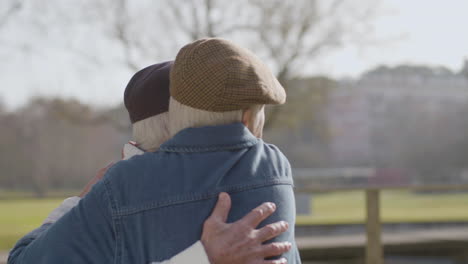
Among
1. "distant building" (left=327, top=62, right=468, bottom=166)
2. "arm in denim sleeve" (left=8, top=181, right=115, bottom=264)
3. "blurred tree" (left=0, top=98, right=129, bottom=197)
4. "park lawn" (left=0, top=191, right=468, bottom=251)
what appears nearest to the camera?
"arm in denim sleeve" (left=8, top=181, right=115, bottom=264)

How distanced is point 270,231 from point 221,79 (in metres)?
0.29

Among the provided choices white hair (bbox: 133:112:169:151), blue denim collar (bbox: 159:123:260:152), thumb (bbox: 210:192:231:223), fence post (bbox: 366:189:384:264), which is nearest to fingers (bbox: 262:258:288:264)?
thumb (bbox: 210:192:231:223)

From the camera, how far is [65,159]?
155 ft

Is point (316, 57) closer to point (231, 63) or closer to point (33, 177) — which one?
point (231, 63)

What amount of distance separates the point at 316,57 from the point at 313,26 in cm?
90

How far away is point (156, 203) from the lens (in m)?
1.11

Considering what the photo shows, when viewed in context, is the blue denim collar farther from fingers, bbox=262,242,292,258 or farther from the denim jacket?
fingers, bbox=262,242,292,258

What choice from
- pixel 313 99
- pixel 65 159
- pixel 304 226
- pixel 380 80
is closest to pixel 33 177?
pixel 65 159

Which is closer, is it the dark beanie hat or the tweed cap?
the tweed cap

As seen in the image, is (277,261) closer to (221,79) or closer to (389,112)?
(221,79)

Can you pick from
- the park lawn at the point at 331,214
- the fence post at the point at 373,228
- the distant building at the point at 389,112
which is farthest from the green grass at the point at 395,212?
the distant building at the point at 389,112

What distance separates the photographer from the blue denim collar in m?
1.15

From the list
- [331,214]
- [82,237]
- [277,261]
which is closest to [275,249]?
[277,261]

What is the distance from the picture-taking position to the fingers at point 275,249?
1128mm
